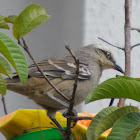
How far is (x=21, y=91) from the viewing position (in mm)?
2199

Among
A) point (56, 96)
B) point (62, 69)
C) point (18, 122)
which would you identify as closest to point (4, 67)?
point (18, 122)

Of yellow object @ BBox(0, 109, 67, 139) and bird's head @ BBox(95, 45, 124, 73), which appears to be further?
bird's head @ BBox(95, 45, 124, 73)

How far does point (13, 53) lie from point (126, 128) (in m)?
0.44

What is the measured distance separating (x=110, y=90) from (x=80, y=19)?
2515 millimetres

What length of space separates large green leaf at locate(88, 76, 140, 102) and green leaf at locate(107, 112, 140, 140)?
6cm

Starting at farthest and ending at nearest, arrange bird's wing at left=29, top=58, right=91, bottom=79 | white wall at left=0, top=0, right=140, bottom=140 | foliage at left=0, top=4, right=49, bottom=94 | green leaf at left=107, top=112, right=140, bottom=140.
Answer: white wall at left=0, top=0, right=140, bottom=140, bird's wing at left=29, top=58, right=91, bottom=79, foliage at left=0, top=4, right=49, bottom=94, green leaf at left=107, top=112, right=140, bottom=140

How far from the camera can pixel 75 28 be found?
3512 mm

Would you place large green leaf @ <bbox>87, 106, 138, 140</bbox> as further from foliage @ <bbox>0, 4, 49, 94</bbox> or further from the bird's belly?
the bird's belly

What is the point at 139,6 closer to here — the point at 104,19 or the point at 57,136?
the point at 104,19

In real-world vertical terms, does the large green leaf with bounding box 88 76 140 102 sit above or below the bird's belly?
above

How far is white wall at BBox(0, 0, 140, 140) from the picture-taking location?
3.42 metres

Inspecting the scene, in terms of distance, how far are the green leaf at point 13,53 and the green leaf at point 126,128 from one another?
1.17 feet

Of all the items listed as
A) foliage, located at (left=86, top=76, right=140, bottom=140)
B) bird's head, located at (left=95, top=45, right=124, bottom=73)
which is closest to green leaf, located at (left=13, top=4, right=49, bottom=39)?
foliage, located at (left=86, top=76, right=140, bottom=140)

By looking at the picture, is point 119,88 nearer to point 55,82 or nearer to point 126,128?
point 126,128
